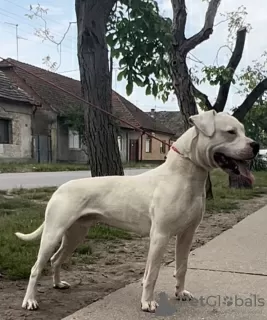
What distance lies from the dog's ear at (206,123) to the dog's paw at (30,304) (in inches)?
76.5

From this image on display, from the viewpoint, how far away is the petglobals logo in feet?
14.5

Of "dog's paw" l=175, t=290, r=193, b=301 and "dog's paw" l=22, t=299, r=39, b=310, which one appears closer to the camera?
"dog's paw" l=22, t=299, r=39, b=310

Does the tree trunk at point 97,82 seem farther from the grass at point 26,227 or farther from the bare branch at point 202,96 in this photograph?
the bare branch at point 202,96

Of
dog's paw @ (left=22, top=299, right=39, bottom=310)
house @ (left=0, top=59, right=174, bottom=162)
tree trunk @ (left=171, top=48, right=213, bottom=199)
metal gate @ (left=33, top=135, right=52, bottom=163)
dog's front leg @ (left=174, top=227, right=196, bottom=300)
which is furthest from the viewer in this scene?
house @ (left=0, top=59, right=174, bottom=162)

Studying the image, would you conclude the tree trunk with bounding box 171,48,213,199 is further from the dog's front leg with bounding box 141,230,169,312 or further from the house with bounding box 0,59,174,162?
the house with bounding box 0,59,174,162

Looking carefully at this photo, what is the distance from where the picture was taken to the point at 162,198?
4074mm

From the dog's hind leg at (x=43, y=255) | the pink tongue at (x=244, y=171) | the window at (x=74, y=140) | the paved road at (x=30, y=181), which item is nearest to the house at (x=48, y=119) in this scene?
the window at (x=74, y=140)

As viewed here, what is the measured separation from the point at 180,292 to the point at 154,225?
813mm

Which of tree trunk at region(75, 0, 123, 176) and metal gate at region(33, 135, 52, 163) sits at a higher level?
tree trunk at region(75, 0, 123, 176)

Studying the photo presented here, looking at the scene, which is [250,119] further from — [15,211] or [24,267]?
[24,267]

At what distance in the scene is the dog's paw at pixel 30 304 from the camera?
4.22 meters

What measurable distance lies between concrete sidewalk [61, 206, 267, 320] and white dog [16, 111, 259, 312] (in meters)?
0.22

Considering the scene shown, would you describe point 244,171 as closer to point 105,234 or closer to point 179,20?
point 105,234

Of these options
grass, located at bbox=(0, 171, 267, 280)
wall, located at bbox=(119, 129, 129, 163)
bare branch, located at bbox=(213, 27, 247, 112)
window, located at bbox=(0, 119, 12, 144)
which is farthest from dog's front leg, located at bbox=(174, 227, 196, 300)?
wall, located at bbox=(119, 129, 129, 163)
